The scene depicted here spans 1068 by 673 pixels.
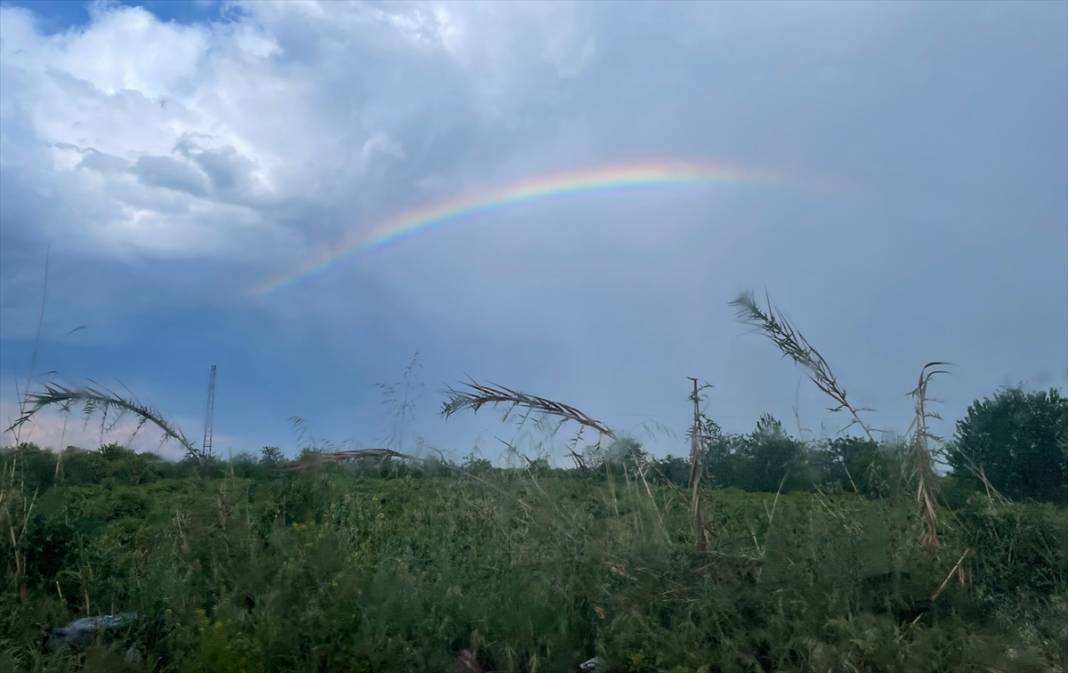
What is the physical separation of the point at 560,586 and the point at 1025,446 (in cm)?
648

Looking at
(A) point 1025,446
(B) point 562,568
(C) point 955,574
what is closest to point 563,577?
(B) point 562,568

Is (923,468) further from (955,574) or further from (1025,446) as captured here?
(1025,446)

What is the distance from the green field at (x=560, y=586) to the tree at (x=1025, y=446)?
3526 mm

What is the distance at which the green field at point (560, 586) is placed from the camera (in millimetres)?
5492

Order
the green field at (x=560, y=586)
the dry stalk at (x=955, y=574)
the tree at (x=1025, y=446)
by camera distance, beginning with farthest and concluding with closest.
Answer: the tree at (x=1025, y=446) < the dry stalk at (x=955, y=574) < the green field at (x=560, y=586)

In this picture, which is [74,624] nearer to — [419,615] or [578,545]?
[419,615]

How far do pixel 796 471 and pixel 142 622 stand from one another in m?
4.96

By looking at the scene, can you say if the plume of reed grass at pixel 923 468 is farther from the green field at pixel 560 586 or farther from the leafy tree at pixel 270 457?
the leafy tree at pixel 270 457

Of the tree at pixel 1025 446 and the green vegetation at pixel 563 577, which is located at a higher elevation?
the tree at pixel 1025 446

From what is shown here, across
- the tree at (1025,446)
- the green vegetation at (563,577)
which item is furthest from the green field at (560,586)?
the tree at (1025,446)

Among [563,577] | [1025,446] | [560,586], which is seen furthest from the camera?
[1025,446]

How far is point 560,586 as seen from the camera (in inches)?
248

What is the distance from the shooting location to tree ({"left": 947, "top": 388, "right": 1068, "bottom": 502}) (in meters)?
10.0

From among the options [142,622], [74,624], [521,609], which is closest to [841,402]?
[521,609]
